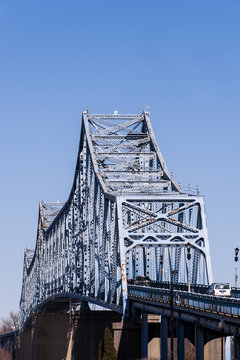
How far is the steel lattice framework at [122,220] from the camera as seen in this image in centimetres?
7575

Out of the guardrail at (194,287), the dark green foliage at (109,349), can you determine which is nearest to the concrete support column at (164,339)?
the guardrail at (194,287)

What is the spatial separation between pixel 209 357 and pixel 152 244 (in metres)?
24.1

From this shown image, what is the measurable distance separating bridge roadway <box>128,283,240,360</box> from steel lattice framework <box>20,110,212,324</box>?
136 inches

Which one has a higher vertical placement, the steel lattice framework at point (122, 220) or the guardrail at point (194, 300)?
the steel lattice framework at point (122, 220)

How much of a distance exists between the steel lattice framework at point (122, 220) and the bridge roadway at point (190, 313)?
11.3 feet

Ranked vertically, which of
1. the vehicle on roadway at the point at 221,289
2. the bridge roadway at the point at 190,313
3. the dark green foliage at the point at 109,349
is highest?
the vehicle on roadway at the point at 221,289

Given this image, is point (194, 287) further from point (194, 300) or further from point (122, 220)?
point (194, 300)

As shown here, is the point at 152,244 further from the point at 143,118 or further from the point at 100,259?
the point at 143,118

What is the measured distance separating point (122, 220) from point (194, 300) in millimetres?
23351

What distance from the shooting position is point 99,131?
103688 millimetres

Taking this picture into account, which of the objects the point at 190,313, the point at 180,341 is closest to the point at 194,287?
the point at 180,341

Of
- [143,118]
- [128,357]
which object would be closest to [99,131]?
[143,118]

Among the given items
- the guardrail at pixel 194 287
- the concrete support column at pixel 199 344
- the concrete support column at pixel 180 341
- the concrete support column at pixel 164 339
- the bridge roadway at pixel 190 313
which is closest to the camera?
the bridge roadway at pixel 190 313

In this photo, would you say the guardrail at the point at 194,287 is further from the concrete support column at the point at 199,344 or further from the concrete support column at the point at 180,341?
the concrete support column at the point at 199,344
